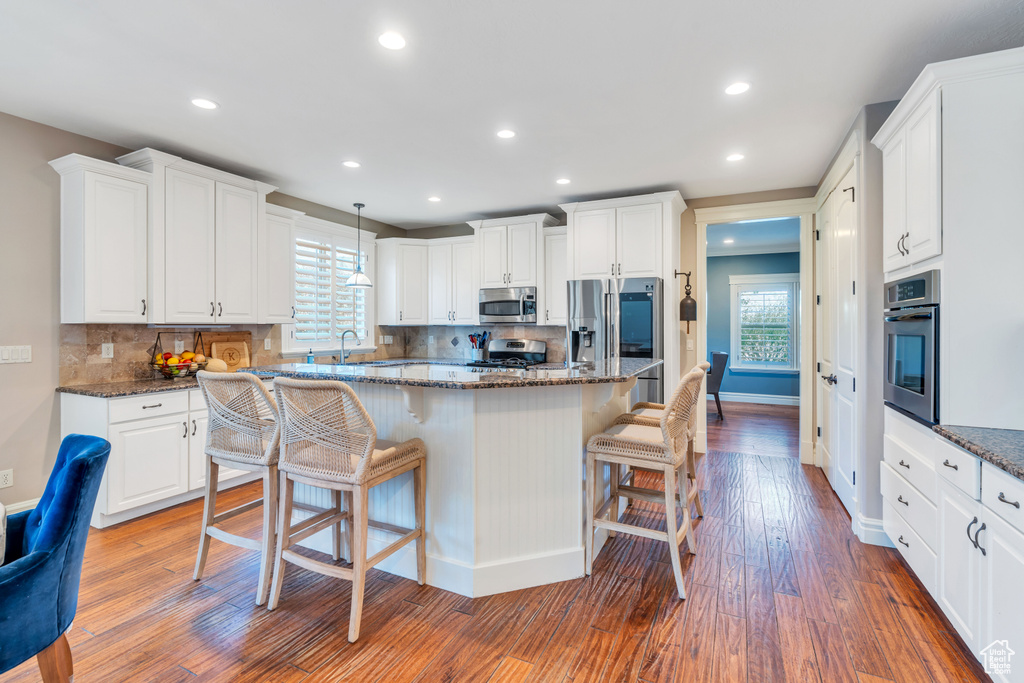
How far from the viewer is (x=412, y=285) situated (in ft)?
19.0

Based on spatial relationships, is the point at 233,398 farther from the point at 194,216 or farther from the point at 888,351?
the point at 888,351

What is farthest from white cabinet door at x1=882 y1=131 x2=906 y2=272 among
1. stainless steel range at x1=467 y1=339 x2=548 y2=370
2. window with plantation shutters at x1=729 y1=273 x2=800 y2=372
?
window with plantation shutters at x1=729 y1=273 x2=800 y2=372

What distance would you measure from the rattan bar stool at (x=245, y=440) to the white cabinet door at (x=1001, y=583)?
2.61m

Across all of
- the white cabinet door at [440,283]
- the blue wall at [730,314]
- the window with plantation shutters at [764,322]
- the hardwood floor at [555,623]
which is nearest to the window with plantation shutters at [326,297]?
the white cabinet door at [440,283]

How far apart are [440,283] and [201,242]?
266 centimetres

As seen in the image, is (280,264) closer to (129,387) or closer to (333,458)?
(129,387)

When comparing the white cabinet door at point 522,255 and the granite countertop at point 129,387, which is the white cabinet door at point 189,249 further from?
the white cabinet door at point 522,255

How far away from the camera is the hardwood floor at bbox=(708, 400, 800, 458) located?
492cm

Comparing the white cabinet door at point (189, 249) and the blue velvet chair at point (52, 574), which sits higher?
the white cabinet door at point (189, 249)

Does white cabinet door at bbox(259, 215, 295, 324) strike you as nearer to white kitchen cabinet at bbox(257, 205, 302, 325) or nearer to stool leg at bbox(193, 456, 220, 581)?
white kitchen cabinet at bbox(257, 205, 302, 325)

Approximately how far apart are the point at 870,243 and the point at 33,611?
3799 millimetres

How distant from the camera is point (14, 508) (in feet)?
9.62

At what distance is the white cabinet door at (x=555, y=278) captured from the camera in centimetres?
512

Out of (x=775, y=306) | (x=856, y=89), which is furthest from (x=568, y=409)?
(x=775, y=306)
